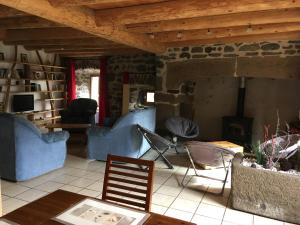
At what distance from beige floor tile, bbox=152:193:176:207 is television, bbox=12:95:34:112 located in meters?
4.73

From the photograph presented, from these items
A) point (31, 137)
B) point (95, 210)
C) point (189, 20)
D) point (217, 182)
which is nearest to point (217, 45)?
point (189, 20)

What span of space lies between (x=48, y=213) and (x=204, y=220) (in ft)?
5.93

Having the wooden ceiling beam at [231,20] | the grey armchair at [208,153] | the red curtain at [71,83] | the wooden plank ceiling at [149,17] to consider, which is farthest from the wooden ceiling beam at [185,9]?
the red curtain at [71,83]

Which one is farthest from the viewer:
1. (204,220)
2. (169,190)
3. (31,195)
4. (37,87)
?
(37,87)

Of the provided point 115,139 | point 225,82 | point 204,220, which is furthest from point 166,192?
point 225,82

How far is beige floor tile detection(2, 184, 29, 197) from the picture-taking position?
3038mm

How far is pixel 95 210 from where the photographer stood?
1350 millimetres

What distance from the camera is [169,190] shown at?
10.9 ft

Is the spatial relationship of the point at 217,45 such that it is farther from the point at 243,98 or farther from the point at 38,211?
the point at 38,211

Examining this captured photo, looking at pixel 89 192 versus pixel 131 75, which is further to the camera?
pixel 131 75

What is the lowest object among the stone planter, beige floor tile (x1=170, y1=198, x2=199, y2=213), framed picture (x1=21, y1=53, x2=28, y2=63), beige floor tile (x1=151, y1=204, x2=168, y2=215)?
beige floor tile (x1=151, y1=204, x2=168, y2=215)

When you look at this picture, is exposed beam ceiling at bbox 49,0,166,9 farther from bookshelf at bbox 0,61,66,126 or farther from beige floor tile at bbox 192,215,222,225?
bookshelf at bbox 0,61,66,126

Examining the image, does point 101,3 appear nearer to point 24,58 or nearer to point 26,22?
point 26,22

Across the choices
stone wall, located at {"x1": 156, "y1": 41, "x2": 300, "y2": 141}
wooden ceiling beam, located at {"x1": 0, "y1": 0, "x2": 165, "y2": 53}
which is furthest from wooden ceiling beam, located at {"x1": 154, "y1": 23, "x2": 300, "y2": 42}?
stone wall, located at {"x1": 156, "y1": 41, "x2": 300, "y2": 141}
